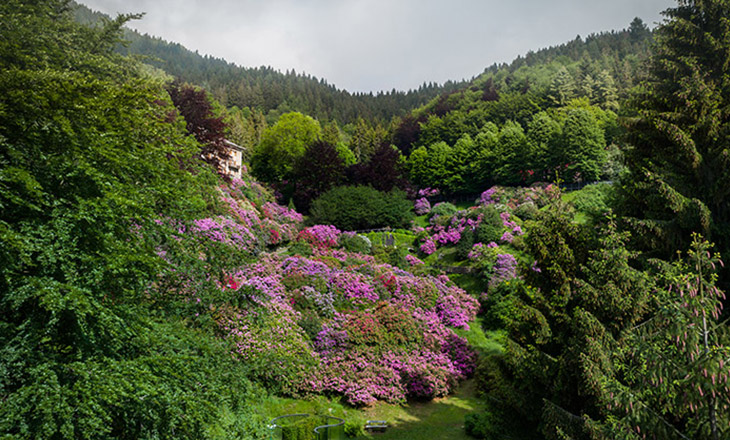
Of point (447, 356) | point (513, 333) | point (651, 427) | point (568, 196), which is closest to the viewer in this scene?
point (651, 427)

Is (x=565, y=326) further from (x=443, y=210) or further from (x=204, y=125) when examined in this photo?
(x=443, y=210)

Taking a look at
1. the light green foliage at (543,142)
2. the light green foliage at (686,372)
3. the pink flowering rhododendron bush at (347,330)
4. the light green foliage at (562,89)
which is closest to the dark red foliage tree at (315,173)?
the pink flowering rhododendron bush at (347,330)

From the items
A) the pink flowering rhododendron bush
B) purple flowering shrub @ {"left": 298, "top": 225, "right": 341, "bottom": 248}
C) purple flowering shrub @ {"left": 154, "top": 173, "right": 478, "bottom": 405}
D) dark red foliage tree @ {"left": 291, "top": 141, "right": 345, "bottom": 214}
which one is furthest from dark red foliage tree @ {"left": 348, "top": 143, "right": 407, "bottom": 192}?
the pink flowering rhododendron bush

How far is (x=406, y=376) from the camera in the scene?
47.1 ft

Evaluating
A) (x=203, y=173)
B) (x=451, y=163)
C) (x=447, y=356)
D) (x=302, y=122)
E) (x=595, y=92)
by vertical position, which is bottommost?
(x=447, y=356)

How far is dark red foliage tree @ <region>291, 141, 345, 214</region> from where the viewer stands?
120 feet

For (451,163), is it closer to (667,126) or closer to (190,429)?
(667,126)

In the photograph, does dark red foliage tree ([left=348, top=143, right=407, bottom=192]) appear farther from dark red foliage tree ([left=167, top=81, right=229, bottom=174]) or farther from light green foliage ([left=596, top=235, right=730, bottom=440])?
light green foliage ([left=596, top=235, right=730, bottom=440])

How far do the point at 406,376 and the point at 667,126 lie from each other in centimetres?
1111

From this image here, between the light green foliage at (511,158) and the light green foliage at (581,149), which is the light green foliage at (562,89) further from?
the light green foliage at (581,149)

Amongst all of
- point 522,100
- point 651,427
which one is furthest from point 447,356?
point 522,100

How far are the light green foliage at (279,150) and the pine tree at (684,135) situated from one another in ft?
113

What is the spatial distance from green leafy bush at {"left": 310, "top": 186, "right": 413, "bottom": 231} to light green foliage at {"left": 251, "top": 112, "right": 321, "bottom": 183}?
11239mm

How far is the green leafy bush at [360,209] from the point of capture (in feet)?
104
